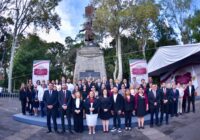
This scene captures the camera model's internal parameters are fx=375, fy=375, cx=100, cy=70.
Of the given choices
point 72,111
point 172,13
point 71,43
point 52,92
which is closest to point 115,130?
point 72,111

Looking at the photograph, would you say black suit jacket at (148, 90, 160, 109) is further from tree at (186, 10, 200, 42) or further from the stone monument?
tree at (186, 10, 200, 42)

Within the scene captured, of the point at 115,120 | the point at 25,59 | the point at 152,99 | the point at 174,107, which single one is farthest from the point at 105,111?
the point at 25,59

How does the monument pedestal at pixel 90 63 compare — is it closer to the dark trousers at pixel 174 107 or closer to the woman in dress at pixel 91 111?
the dark trousers at pixel 174 107

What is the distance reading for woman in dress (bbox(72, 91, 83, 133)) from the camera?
13992 mm

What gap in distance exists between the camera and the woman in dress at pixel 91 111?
45.0 ft

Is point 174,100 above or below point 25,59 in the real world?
below

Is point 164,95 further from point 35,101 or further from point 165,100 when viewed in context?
point 35,101

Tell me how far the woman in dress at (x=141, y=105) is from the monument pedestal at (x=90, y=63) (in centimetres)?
791

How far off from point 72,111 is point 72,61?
31.7 metres

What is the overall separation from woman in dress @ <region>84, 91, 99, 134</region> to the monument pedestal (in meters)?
8.41

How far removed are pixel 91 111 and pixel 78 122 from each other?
69 centimetres

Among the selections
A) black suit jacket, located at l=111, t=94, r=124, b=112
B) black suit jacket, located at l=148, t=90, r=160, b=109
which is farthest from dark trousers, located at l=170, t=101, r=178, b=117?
black suit jacket, located at l=111, t=94, r=124, b=112

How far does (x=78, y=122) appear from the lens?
1409cm

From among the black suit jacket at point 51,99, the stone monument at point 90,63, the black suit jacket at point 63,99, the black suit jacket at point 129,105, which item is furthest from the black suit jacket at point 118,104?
the stone monument at point 90,63
